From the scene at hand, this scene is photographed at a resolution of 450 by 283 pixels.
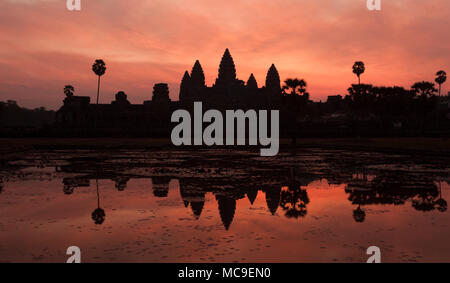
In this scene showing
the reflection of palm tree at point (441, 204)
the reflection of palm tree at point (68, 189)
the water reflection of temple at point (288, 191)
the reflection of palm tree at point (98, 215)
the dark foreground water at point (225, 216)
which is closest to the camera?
the dark foreground water at point (225, 216)

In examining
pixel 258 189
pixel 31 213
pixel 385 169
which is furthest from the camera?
pixel 385 169

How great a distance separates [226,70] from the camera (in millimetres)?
100438

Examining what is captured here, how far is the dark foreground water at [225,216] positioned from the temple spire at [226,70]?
3178 inches

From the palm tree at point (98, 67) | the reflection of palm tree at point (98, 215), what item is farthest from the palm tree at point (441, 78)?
the reflection of palm tree at point (98, 215)

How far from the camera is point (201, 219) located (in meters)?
11.0

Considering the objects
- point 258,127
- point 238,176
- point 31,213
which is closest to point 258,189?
point 238,176

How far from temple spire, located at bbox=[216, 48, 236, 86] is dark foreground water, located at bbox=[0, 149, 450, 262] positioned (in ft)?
265

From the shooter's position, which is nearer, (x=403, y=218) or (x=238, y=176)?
(x=403, y=218)

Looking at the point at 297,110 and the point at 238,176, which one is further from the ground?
the point at 297,110

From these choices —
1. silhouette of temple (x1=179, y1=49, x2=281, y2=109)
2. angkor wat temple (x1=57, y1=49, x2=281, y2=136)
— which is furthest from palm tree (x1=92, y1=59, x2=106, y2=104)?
silhouette of temple (x1=179, y1=49, x2=281, y2=109)

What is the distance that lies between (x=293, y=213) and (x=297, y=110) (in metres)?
70.1

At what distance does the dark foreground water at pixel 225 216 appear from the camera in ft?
26.7

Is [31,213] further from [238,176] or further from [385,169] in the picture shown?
[385,169]

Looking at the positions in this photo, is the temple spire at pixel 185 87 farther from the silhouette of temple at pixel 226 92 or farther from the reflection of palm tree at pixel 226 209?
the reflection of palm tree at pixel 226 209
